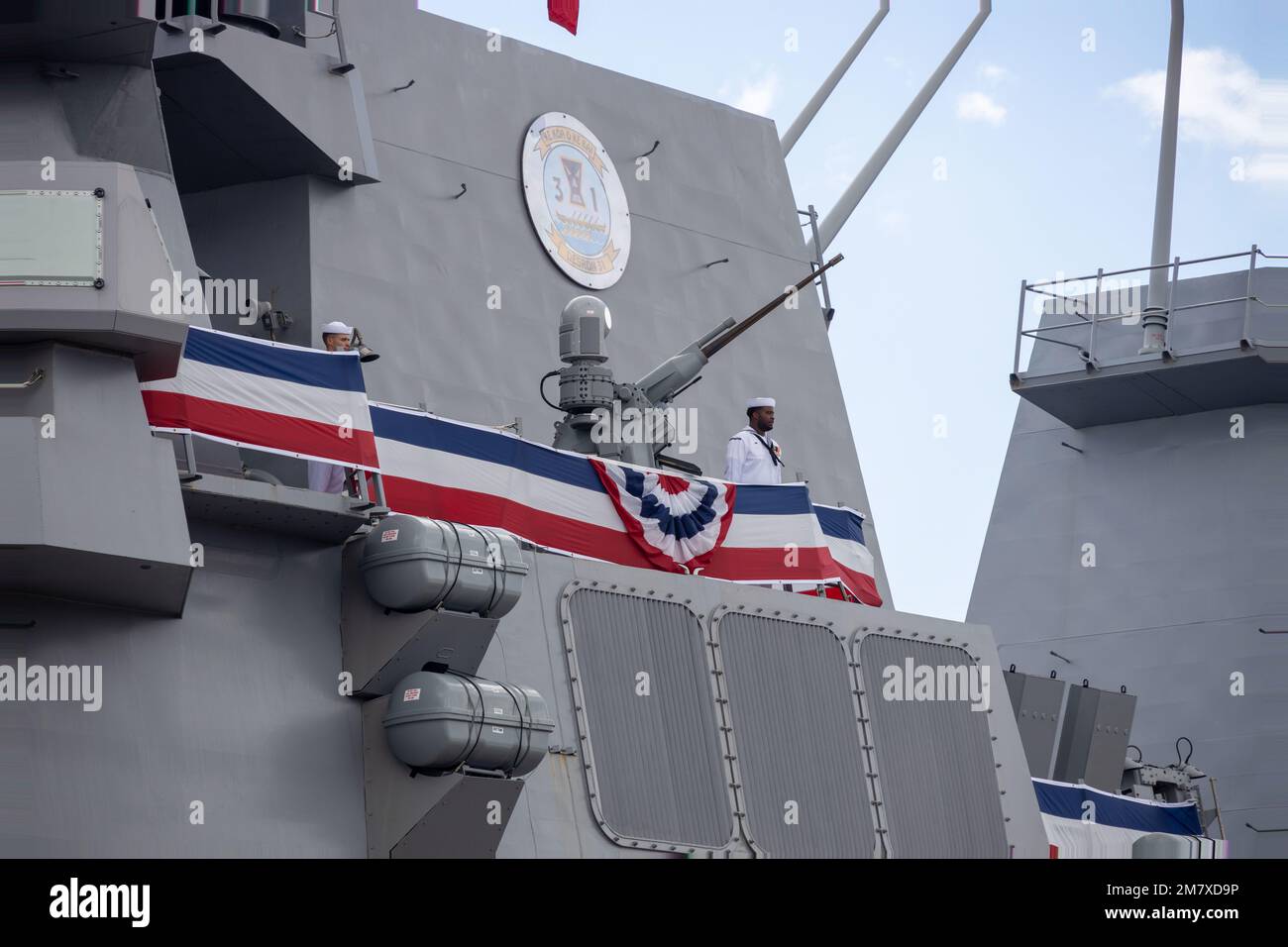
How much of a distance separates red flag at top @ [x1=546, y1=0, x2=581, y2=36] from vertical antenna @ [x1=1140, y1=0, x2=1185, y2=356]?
6797mm

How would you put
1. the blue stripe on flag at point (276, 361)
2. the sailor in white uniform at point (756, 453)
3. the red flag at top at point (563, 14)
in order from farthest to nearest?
the red flag at top at point (563, 14)
the sailor in white uniform at point (756, 453)
the blue stripe on flag at point (276, 361)

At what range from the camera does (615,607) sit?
9.20m

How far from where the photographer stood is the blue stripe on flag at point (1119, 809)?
1218cm

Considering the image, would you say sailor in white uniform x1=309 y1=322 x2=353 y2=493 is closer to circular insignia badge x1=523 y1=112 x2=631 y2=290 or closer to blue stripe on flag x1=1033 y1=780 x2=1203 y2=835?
circular insignia badge x1=523 y1=112 x2=631 y2=290

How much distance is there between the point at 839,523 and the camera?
10.8 metres

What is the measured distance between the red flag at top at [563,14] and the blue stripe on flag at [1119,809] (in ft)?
16.8

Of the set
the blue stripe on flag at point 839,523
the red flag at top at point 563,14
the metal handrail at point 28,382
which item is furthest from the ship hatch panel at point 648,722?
the red flag at top at point 563,14

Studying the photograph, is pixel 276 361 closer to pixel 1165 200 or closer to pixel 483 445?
pixel 483 445

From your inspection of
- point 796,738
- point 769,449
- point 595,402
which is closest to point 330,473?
point 595,402

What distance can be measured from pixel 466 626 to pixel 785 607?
2502 millimetres

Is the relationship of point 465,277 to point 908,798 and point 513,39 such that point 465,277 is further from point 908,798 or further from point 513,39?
point 908,798

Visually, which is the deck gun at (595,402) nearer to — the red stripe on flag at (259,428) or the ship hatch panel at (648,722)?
the ship hatch panel at (648,722)

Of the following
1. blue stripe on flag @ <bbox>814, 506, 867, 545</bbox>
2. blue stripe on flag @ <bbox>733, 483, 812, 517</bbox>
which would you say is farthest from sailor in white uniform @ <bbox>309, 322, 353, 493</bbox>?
blue stripe on flag @ <bbox>814, 506, 867, 545</bbox>

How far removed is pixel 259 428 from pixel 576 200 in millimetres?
4373
